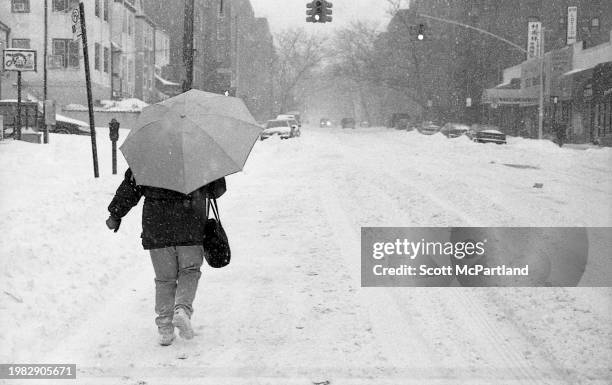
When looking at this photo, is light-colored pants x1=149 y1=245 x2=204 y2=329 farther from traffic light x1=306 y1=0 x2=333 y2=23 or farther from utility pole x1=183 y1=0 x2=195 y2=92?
traffic light x1=306 y1=0 x2=333 y2=23

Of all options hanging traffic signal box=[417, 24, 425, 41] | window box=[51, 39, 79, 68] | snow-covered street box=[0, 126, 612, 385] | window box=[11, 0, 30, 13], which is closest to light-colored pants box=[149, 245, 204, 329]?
Result: snow-covered street box=[0, 126, 612, 385]

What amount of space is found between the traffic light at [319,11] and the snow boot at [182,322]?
19788mm

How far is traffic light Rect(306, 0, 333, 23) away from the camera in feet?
77.8

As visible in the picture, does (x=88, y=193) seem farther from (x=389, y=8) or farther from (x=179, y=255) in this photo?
(x=389, y=8)

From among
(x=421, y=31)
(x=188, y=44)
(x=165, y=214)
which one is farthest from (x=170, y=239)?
(x=421, y=31)

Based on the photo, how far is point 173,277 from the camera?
17.0ft

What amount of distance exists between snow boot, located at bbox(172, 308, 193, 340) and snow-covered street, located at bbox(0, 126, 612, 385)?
14cm

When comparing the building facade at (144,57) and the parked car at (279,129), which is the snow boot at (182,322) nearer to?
the parked car at (279,129)

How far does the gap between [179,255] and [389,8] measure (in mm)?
62926

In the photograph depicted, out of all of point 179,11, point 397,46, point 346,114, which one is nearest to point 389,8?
point 397,46

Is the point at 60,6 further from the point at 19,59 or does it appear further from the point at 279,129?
the point at 19,59

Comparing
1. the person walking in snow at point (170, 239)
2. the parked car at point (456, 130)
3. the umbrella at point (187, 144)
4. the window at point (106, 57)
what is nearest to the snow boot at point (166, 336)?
the person walking in snow at point (170, 239)

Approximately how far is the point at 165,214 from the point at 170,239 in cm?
18

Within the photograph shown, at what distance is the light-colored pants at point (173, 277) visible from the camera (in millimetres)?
5086
